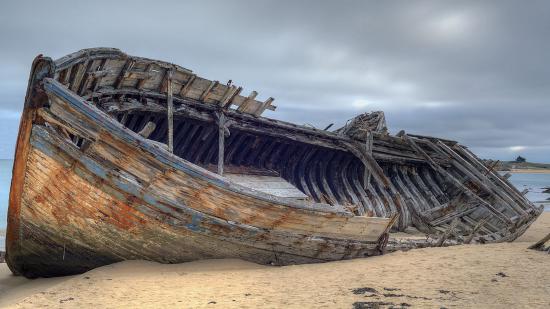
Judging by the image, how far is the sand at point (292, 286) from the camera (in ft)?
14.6

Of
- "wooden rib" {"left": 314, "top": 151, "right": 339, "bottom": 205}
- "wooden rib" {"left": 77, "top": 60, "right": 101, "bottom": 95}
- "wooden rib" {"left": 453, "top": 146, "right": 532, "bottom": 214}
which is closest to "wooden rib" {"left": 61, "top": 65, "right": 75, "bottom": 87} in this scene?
"wooden rib" {"left": 77, "top": 60, "right": 101, "bottom": 95}

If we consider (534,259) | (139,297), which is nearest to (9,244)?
(139,297)

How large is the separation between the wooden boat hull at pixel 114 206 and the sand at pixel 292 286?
299 mm

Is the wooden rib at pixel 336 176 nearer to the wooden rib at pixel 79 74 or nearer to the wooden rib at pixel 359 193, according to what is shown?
the wooden rib at pixel 359 193

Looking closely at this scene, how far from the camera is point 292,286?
505 cm

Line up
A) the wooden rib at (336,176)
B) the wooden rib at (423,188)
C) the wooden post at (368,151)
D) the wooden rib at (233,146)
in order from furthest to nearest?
1. the wooden rib at (423,188)
2. the wooden post at (368,151)
3. the wooden rib at (336,176)
4. the wooden rib at (233,146)

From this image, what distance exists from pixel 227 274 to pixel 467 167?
8.43 m

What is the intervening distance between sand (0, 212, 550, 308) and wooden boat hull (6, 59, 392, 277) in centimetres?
30

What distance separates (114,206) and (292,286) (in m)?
2.30

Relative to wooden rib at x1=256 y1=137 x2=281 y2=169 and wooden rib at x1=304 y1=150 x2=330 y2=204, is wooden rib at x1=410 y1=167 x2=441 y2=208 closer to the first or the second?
wooden rib at x1=304 y1=150 x2=330 y2=204

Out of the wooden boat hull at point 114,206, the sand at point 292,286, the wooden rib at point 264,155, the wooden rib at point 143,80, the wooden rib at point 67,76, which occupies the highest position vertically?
the wooden rib at point 143,80

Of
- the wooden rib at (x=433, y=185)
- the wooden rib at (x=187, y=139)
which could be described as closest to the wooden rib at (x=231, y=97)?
the wooden rib at (x=187, y=139)

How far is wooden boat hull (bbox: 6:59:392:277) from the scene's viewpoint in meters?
4.82

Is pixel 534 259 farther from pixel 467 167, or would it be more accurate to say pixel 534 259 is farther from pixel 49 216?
pixel 49 216
